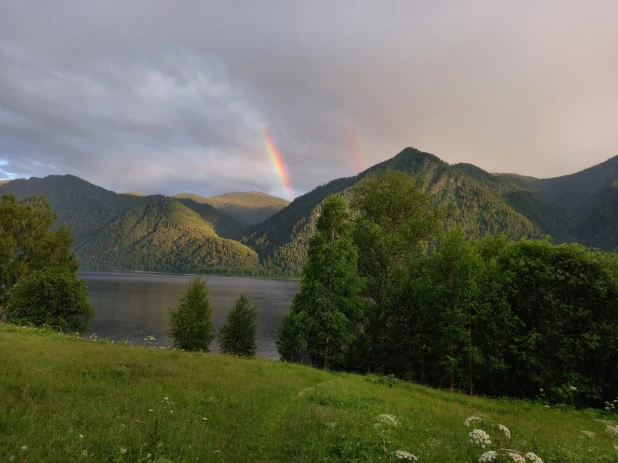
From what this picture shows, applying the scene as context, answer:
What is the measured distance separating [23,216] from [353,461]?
51263 mm

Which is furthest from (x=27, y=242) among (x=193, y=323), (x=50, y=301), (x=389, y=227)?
(x=389, y=227)

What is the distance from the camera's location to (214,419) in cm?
1053

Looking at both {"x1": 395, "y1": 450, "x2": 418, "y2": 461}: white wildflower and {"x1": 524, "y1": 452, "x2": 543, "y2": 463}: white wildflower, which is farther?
{"x1": 395, "y1": 450, "x2": 418, "y2": 461}: white wildflower

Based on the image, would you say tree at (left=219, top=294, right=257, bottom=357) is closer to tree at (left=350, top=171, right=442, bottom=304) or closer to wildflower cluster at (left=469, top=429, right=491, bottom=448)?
tree at (left=350, top=171, right=442, bottom=304)

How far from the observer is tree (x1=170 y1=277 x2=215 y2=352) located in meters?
46.3

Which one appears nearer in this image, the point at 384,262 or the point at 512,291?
the point at 512,291

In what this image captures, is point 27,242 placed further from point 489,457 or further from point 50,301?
point 489,457

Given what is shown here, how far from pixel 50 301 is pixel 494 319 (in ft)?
157

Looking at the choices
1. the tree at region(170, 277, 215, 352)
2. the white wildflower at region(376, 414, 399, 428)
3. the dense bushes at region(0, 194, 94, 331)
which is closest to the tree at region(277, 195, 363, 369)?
the white wildflower at region(376, 414, 399, 428)

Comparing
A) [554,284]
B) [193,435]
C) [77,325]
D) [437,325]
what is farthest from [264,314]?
[193,435]

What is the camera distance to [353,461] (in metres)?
7.70

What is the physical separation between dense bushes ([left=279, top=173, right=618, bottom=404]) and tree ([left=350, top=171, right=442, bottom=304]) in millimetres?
213

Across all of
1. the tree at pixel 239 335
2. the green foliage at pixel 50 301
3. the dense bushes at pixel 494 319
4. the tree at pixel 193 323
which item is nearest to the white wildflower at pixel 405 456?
the dense bushes at pixel 494 319

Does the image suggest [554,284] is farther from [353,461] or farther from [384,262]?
[353,461]
